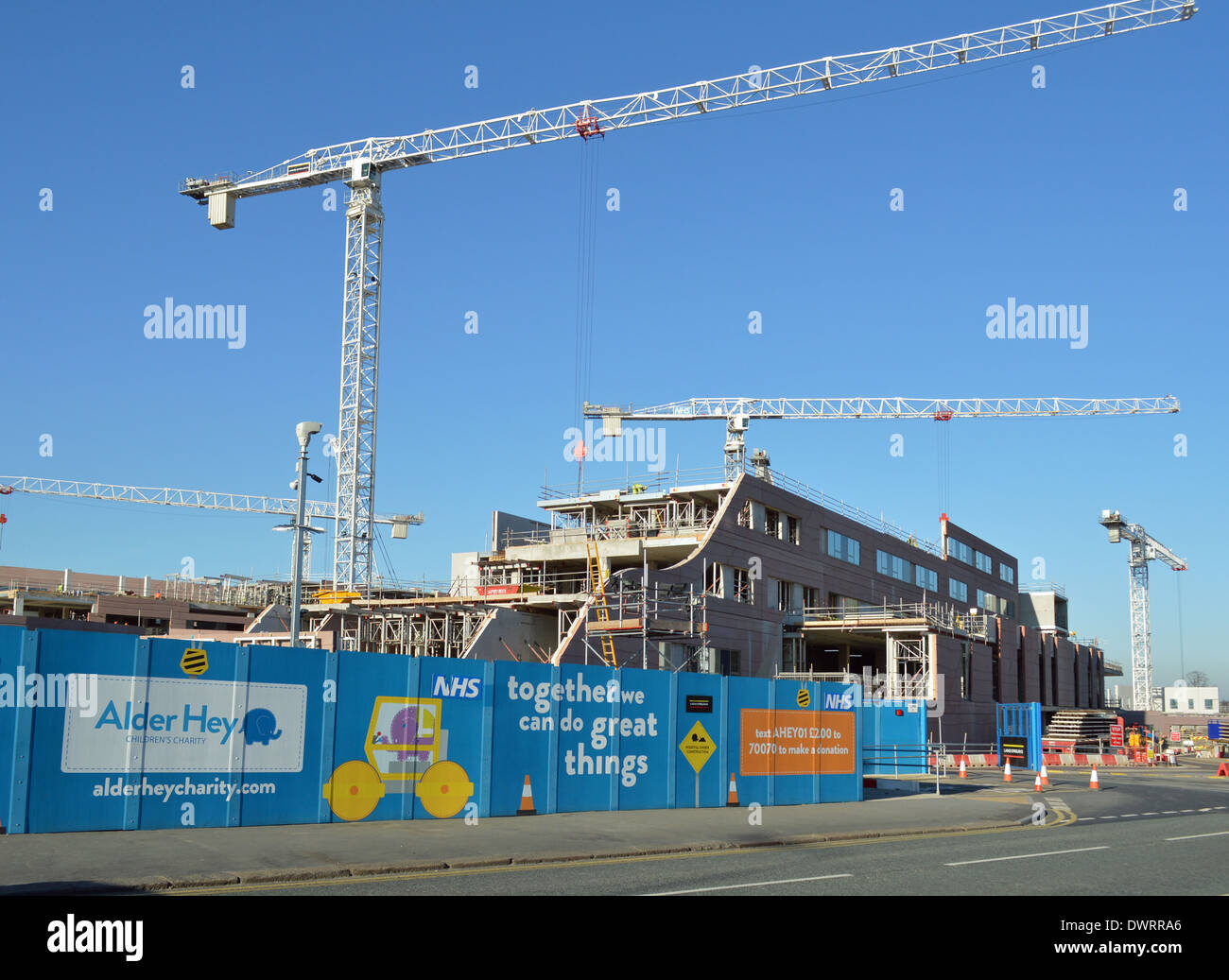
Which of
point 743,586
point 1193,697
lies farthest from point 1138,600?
point 743,586

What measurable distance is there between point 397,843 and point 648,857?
142 inches

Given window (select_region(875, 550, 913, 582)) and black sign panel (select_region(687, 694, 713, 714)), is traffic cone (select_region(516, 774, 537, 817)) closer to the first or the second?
black sign panel (select_region(687, 694, 713, 714))

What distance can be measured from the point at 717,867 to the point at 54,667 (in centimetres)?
947

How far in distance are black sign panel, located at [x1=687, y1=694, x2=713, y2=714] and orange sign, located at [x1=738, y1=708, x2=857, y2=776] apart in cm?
101

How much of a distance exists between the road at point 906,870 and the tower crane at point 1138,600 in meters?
130

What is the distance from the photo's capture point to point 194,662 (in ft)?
54.0

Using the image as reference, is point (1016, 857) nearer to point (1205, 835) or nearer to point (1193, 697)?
point (1205, 835)

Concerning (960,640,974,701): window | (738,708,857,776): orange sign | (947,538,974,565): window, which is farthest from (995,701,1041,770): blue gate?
(738,708,857,776): orange sign

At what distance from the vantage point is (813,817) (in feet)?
71.8

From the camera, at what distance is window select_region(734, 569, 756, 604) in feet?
164

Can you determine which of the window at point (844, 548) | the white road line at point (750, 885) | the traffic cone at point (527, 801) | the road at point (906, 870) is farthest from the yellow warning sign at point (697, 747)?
the window at point (844, 548)

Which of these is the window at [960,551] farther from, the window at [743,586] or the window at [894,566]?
the window at [743,586]
